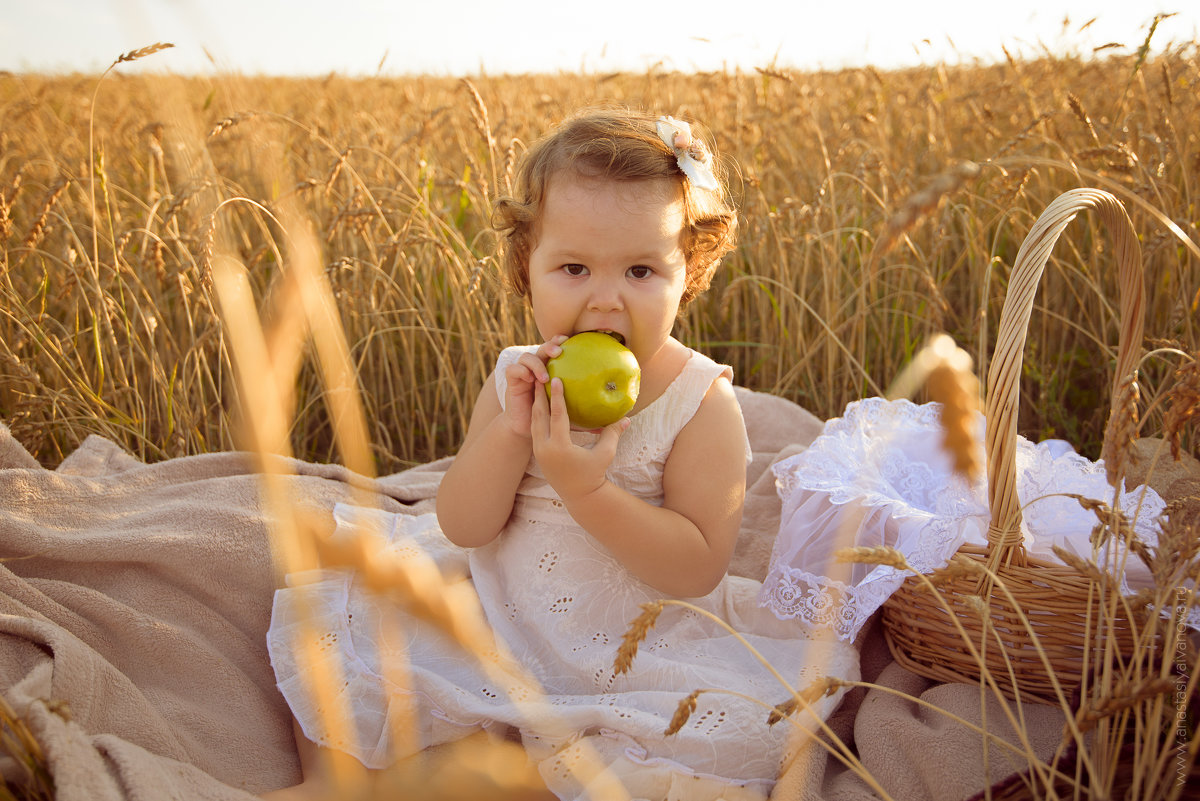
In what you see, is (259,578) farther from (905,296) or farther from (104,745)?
(905,296)

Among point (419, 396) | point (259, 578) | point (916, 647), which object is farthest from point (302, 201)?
point (916, 647)

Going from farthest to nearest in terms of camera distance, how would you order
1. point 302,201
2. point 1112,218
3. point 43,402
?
point 302,201
point 43,402
point 1112,218

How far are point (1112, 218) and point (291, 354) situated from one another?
6.37 feet

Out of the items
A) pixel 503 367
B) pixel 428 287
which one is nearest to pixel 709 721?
pixel 503 367

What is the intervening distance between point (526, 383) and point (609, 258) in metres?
0.24

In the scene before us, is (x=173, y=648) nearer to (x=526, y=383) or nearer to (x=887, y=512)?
(x=526, y=383)

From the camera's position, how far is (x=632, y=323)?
1.36 m

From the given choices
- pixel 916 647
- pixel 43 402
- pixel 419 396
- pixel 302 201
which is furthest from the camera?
pixel 302 201

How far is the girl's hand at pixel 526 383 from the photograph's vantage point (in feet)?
4.30

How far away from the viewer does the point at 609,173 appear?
4.37ft

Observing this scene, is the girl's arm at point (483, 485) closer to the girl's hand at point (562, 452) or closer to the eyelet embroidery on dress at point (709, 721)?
the girl's hand at point (562, 452)

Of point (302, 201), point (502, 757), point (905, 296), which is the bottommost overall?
point (502, 757)

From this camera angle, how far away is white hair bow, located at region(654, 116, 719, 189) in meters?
1.39

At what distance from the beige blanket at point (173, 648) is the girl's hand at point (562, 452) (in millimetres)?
531
